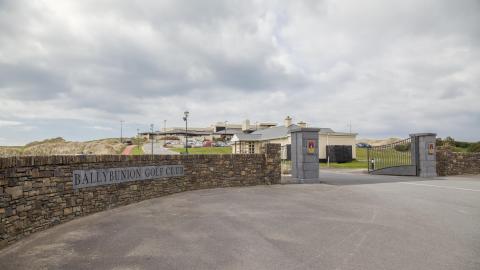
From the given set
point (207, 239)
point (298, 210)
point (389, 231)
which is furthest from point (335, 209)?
point (207, 239)

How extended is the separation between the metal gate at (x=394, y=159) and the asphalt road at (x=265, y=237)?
10025mm

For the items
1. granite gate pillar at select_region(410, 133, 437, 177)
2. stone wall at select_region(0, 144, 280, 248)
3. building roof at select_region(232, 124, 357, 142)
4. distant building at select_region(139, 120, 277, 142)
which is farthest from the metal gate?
distant building at select_region(139, 120, 277, 142)

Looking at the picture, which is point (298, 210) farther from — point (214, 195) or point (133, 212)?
point (133, 212)

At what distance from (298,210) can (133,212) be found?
464 centimetres

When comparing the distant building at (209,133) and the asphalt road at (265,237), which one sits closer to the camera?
the asphalt road at (265,237)

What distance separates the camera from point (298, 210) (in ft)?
28.8

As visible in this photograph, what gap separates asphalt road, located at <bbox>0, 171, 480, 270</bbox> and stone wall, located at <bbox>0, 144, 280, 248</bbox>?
36 cm

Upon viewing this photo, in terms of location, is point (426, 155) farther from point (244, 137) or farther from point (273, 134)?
point (244, 137)

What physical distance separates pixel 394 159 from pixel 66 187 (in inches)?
787

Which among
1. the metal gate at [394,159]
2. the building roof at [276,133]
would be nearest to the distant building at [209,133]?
the building roof at [276,133]

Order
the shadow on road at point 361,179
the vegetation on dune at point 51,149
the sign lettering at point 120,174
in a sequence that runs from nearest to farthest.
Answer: the sign lettering at point 120,174 → the vegetation on dune at point 51,149 → the shadow on road at point 361,179

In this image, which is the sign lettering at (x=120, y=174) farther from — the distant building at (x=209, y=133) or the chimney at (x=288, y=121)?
the distant building at (x=209, y=133)

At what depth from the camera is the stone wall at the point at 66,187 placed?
6277 mm

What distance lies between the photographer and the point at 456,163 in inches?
784
